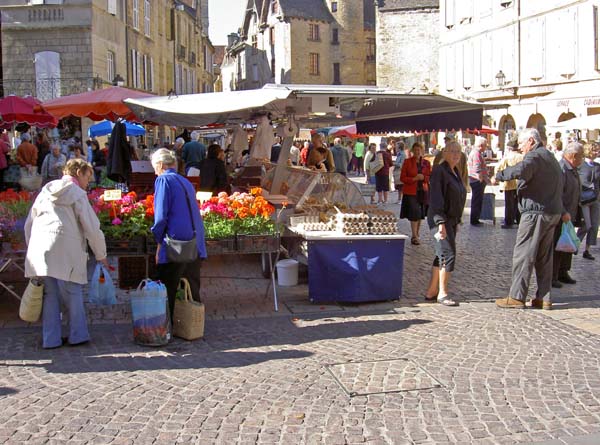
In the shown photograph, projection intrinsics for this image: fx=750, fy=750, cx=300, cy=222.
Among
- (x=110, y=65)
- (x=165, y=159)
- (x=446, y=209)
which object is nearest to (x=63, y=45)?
(x=110, y=65)

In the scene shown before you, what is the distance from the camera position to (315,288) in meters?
7.82

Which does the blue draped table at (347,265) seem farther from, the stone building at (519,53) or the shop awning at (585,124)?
the stone building at (519,53)

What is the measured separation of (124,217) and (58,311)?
136 cm

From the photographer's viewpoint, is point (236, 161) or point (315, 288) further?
point (236, 161)

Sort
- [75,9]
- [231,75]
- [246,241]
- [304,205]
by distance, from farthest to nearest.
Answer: [231,75] < [75,9] < [304,205] < [246,241]

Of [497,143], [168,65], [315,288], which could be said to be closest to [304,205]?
[315,288]

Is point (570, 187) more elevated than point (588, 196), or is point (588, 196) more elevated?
point (570, 187)

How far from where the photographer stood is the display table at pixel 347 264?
25.4 ft

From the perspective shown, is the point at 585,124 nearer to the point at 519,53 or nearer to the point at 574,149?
the point at 574,149

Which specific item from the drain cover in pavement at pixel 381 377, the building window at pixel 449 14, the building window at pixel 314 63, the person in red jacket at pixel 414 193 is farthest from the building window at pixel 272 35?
the drain cover in pavement at pixel 381 377

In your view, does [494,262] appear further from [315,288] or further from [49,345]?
[49,345]

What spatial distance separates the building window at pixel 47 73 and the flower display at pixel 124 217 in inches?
751

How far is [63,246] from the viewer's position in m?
6.18

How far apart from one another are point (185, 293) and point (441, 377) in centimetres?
242
